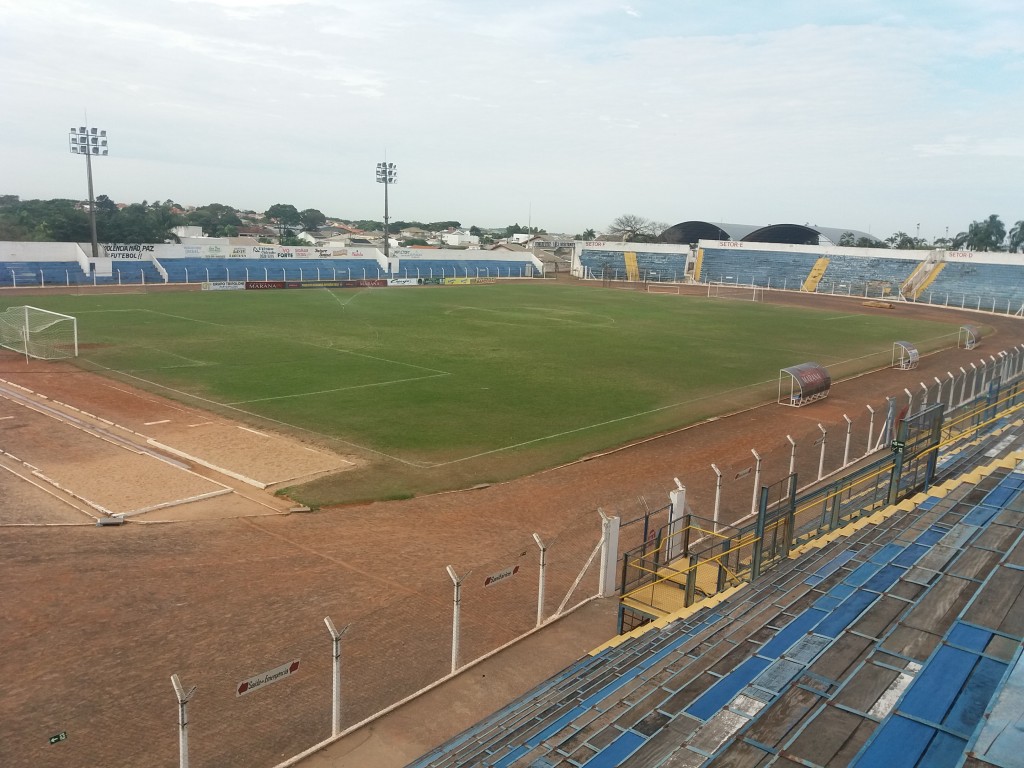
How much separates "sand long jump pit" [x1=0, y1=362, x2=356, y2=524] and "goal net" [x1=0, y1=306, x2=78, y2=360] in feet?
27.9

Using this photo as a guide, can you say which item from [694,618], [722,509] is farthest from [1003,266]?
[694,618]

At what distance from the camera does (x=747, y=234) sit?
118 m

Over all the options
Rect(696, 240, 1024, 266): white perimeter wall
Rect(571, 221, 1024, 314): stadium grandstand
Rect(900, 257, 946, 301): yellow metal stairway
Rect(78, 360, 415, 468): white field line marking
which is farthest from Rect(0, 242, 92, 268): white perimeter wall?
Rect(900, 257, 946, 301): yellow metal stairway

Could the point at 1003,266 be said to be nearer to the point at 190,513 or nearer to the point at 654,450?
the point at 654,450

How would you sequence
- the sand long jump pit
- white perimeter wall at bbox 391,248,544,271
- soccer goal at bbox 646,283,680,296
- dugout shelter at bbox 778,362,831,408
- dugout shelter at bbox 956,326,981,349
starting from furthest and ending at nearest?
white perimeter wall at bbox 391,248,544,271
soccer goal at bbox 646,283,680,296
dugout shelter at bbox 956,326,981,349
dugout shelter at bbox 778,362,831,408
the sand long jump pit

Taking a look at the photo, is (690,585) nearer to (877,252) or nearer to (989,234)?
(877,252)

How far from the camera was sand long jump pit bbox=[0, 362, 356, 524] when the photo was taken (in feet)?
53.9

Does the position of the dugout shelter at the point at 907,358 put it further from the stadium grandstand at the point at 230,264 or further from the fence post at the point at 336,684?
the stadium grandstand at the point at 230,264

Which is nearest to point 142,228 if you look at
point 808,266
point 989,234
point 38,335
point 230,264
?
point 230,264

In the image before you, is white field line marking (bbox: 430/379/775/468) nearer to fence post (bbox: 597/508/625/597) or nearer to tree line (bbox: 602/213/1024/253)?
fence post (bbox: 597/508/625/597)

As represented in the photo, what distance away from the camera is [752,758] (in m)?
6.41

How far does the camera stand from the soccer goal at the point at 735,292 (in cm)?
8044

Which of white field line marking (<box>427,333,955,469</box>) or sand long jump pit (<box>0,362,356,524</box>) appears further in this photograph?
white field line marking (<box>427,333,955,469</box>)

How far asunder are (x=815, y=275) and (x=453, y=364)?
232 feet
